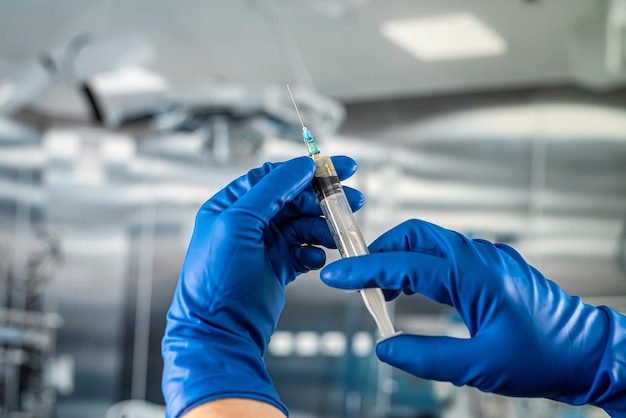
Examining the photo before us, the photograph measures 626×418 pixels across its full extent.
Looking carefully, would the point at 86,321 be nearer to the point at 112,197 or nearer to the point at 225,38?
the point at 112,197

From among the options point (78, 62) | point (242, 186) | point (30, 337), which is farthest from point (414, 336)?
point (30, 337)

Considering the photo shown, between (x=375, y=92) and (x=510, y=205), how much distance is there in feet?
3.42

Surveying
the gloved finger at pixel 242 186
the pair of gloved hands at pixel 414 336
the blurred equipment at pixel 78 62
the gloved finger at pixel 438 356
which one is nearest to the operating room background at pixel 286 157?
the blurred equipment at pixel 78 62

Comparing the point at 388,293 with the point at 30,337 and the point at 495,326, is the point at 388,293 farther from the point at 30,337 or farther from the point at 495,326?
the point at 30,337

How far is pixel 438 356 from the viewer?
2.85 ft

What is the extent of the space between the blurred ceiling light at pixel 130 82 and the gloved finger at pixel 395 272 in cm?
363

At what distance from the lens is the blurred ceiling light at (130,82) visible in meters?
4.34

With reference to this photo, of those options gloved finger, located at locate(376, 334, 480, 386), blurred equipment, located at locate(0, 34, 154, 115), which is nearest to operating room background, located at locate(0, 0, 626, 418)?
blurred equipment, located at locate(0, 34, 154, 115)

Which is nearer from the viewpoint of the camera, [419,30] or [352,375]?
[419,30]

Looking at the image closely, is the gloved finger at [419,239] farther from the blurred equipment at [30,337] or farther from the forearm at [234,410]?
the blurred equipment at [30,337]

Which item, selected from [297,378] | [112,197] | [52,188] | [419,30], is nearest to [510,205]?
[419,30]

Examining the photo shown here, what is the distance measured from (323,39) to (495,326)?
9.57 ft

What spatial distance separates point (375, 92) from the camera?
432 centimetres

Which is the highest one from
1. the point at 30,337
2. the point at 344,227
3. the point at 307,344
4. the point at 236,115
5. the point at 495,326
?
the point at 236,115
